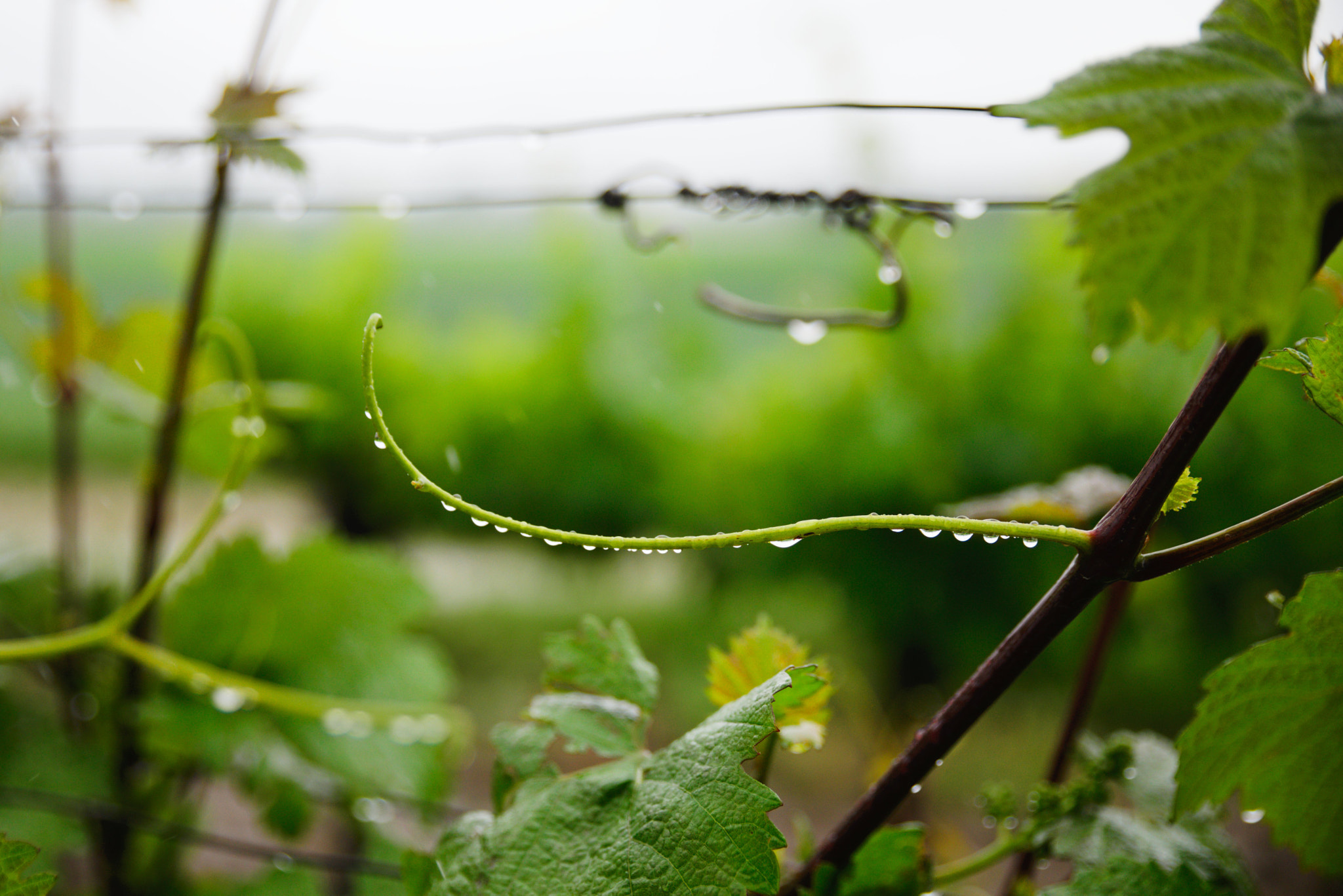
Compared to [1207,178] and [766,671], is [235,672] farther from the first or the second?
[1207,178]

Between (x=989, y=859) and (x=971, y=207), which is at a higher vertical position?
(x=971, y=207)

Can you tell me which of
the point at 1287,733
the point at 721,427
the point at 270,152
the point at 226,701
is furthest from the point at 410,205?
the point at 721,427

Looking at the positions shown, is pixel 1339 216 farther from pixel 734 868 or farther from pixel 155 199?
pixel 155 199

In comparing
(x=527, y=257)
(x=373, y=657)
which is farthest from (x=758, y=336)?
(x=373, y=657)

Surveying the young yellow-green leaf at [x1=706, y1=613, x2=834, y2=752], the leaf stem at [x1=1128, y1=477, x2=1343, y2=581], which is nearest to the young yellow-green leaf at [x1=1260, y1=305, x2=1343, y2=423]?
the leaf stem at [x1=1128, y1=477, x2=1343, y2=581]

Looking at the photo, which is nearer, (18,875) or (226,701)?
(18,875)

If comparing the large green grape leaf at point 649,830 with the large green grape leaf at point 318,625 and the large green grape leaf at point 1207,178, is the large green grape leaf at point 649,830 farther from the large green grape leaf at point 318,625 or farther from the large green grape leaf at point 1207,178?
the large green grape leaf at point 318,625
